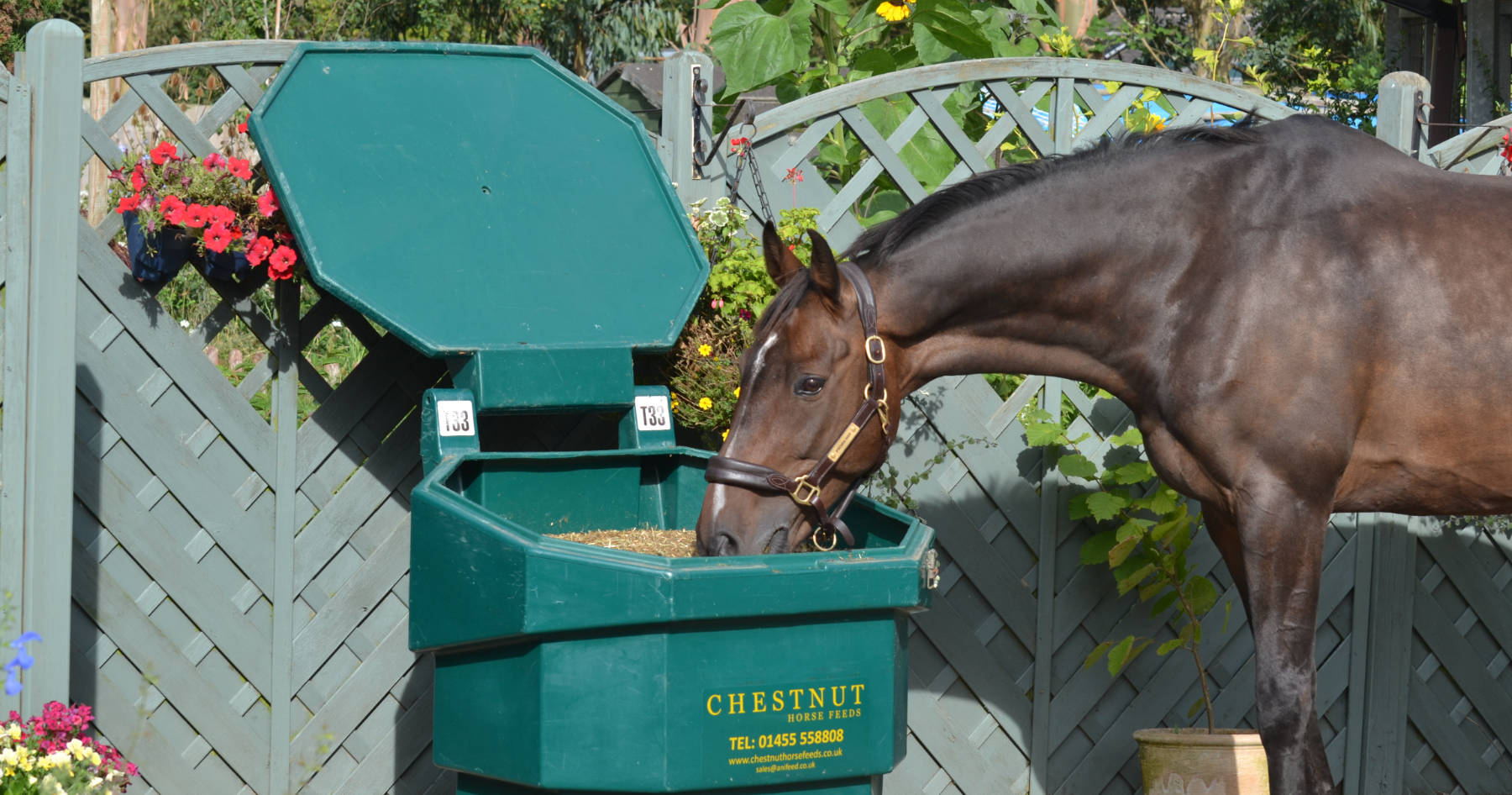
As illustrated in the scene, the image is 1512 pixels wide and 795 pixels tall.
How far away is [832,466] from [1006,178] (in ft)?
2.64

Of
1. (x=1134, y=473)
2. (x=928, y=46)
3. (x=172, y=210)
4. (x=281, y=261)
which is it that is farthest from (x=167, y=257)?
(x=1134, y=473)

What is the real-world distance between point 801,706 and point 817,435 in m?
0.57

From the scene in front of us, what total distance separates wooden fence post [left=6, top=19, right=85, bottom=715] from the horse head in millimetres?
1422

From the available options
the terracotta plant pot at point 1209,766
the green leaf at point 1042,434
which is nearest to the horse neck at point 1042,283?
the green leaf at point 1042,434

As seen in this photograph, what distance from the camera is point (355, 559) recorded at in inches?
136

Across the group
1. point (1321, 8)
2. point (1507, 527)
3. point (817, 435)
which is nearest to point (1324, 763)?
point (817, 435)

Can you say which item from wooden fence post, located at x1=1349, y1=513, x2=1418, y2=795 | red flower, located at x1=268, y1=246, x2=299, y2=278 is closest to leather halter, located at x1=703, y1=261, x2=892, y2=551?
red flower, located at x1=268, y1=246, x2=299, y2=278

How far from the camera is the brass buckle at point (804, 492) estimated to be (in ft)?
8.82

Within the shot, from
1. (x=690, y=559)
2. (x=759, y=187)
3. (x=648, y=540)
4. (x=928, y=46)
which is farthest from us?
→ (x=928, y=46)

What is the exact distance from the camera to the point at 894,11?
442 cm

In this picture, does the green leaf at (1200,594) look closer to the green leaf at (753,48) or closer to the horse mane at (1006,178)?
the horse mane at (1006,178)

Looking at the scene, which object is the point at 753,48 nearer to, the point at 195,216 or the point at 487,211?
the point at 487,211

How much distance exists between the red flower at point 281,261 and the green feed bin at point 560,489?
159mm

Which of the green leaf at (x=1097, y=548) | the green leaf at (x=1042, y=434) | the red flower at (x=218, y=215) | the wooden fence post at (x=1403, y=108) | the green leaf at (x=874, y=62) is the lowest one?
the green leaf at (x=1097, y=548)
